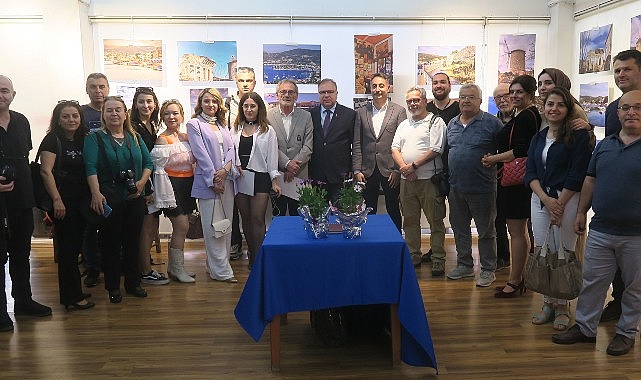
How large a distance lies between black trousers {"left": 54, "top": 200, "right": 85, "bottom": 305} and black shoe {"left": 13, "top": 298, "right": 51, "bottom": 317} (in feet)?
0.51

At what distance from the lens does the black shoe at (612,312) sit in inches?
151

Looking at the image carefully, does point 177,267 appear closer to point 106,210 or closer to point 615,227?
point 106,210

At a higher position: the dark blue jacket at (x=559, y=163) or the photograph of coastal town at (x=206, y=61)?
the photograph of coastal town at (x=206, y=61)

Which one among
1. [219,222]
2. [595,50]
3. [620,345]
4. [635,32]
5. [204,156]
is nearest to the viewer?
[620,345]

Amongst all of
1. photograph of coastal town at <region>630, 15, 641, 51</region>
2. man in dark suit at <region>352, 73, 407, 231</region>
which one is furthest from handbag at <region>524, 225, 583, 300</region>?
photograph of coastal town at <region>630, 15, 641, 51</region>

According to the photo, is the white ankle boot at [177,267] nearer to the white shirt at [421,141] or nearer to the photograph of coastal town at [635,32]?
the white shirt at [421,141]

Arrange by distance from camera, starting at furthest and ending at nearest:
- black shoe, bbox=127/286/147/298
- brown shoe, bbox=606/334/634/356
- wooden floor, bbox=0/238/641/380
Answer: black shoe, bbox=127/286/147/298
brown shoe, bbox=606/334/634/356
wooden floor, bbox=0/238/641/380

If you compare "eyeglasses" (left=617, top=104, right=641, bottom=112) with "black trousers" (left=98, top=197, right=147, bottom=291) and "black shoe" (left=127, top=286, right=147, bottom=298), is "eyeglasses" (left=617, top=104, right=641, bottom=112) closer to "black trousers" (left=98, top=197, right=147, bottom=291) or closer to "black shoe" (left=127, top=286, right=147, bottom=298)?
"black trousers" (left=98, top=197, right=147, bottom=291)

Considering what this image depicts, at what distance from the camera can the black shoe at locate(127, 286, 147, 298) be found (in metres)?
4.45

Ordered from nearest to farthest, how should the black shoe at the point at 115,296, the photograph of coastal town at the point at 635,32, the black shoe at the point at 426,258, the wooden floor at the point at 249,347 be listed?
the wooden floor at the point at 249,347, the black shoe at the point at 115,296, the photograph of coastal town at the point at 635,32, the black shoe at the point at 426,258

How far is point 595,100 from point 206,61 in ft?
12.9

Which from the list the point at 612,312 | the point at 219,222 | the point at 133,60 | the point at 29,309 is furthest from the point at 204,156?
the point at 612,312

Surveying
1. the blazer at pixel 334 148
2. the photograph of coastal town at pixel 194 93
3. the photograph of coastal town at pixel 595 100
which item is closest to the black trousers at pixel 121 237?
the blazer at pixel 334 148

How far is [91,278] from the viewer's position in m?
4.87
